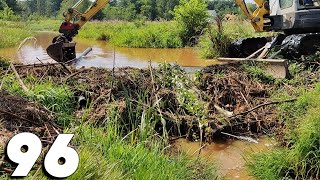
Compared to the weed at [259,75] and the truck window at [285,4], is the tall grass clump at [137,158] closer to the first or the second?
the weed at [259,75]

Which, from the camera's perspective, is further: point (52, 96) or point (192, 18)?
point (192, 18)

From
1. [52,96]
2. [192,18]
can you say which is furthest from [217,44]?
[52,96]

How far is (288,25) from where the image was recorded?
10172 millimetres

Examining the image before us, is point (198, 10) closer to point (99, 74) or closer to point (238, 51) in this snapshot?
point (238, 51)

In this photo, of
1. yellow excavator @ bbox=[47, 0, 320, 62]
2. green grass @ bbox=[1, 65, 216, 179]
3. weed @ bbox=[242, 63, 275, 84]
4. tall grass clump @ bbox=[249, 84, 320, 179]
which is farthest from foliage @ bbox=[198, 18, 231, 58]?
tall grass clump @ bbox=[249, 84, 320, 179]

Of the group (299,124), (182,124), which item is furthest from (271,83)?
(299,124)

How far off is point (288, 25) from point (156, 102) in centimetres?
655

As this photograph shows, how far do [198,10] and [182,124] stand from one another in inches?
577

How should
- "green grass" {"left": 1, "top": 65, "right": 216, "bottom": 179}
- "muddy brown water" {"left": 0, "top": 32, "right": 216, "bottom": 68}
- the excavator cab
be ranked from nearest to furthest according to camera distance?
"green grass" {"left": 1, "top": 65, "right": 216, "bottom": 179}, the excavator cab, "muddy brown water" {"left": 0, "top": 32, "right": 216, "bottom": 68}

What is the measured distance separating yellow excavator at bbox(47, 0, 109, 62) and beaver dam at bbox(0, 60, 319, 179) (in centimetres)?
415

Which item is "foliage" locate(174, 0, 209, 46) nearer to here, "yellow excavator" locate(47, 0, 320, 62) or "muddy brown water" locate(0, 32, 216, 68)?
"muddy brown water" locate(0, 32, 216, 68)

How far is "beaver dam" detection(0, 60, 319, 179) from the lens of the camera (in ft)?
15.2
